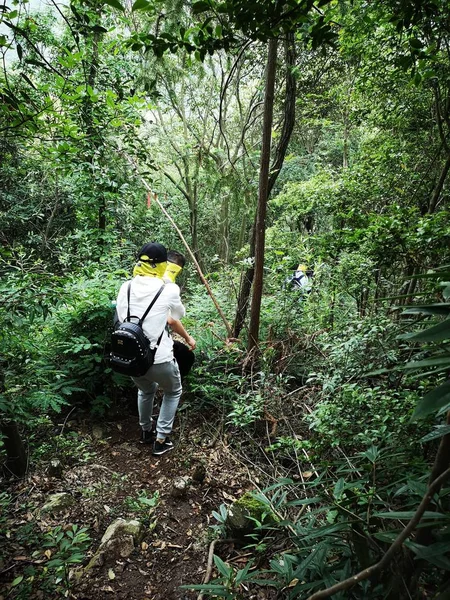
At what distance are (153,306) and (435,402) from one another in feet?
8.76

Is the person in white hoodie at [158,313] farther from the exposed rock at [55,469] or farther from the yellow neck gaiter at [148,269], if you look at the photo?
the exposed rock at [55,469]

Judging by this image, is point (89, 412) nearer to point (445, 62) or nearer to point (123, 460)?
point (123, 460)

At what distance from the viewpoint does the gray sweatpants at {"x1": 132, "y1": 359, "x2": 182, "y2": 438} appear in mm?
3354

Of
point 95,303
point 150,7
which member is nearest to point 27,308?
point 95,303

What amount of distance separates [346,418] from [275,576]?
1.12 meters

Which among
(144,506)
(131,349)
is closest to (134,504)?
(144,506)

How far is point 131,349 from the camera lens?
3.05m

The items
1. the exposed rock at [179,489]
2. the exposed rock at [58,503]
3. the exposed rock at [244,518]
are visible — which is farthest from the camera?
the exposed rock at [179,489]

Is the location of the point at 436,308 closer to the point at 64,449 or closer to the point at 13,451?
the point at 13,451

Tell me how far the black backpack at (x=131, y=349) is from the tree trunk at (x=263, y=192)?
1.43 metres

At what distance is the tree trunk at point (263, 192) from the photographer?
141 inches

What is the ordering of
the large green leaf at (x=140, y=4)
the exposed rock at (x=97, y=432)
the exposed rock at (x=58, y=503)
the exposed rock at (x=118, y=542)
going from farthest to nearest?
the exposed rock at (x=97, y=432)
the exposed rock at (x=58, y=503)
the exposed rock at (x=118, y=542)
the large green leaf at (x=140, y=4)

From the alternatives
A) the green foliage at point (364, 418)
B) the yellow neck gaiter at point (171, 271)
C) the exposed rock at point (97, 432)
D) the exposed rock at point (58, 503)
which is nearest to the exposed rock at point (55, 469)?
the exposed rock at point (58, 503)

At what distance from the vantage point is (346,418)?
264 cm
